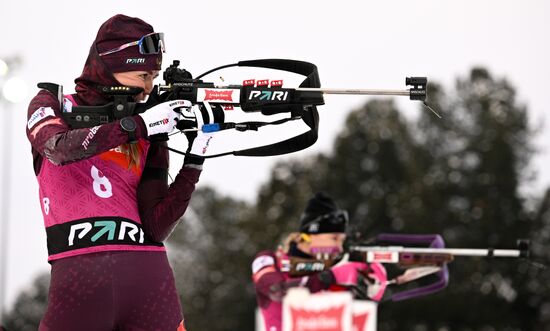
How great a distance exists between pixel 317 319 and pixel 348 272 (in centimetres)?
86

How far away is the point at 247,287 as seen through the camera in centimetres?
5181

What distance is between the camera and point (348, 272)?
11602 millimetres

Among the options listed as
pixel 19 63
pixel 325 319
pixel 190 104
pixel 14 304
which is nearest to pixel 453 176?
pixel 14 304

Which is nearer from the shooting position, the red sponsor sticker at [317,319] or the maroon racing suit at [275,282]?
the maroon racing suit at [275,282]

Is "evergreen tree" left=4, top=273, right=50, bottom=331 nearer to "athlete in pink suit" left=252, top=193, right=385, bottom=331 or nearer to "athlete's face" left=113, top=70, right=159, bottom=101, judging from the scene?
"athlete in pink suit" left=252, top=193, right=385, bottom=331

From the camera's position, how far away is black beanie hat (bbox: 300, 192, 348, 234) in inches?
469

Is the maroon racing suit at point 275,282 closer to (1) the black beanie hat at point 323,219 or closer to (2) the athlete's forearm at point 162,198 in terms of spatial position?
(1) the black beanie hat at point 323,219

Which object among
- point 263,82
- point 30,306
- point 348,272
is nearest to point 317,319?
point 348,272

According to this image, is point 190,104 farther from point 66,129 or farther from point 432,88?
point 432,88

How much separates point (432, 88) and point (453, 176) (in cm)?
370

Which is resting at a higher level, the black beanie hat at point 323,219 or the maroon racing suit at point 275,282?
the black beanie hat at point 323,219

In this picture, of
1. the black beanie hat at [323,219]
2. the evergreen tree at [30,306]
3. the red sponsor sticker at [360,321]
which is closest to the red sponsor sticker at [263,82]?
the black beanie hat at [323,219]

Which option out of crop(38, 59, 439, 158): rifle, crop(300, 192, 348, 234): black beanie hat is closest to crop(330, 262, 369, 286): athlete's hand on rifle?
crop(300, 192, 348, 234): black beanie hat

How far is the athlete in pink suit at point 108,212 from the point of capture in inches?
223
